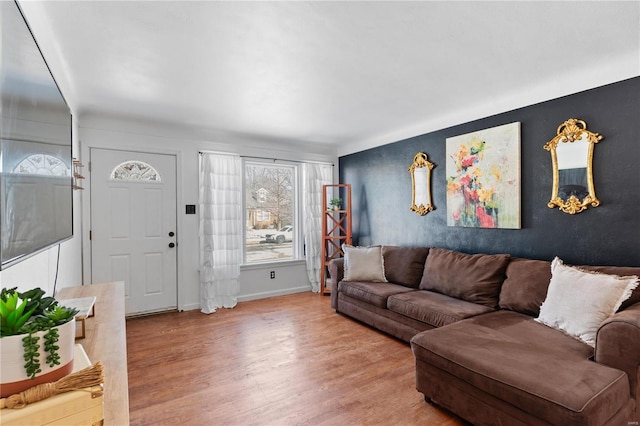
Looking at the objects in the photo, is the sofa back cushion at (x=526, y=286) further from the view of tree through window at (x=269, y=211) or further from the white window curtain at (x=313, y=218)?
the view of tree through window at (x=269, y=211)

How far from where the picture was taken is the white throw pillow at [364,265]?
3857 mm

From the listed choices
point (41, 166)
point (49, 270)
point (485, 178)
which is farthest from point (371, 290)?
point (41, 166)

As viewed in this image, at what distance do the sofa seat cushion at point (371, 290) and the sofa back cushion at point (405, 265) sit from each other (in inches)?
4.2

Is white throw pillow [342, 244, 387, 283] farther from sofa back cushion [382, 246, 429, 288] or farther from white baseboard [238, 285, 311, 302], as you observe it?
white baseboard [238, 285, 311, 302]

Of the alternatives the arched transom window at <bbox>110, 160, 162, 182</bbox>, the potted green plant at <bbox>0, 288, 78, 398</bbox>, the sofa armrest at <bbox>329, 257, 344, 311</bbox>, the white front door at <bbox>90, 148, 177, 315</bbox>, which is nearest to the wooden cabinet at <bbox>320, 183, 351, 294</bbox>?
the sofa armrest at <bbox>329, 257, 344, 311</bbox>

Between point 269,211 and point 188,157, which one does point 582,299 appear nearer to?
point 269,211

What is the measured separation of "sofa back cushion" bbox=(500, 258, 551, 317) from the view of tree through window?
10.2 feet

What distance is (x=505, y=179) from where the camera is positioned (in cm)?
307

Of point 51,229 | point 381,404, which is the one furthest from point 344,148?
point 51,229

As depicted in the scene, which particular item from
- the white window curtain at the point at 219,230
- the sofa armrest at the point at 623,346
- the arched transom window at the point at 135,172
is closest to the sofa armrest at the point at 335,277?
the white window curtain at the point at 219,230

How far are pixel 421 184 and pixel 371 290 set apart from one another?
4.81 feet

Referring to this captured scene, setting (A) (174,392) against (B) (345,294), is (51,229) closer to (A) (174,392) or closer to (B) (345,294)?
(A) (174,392)

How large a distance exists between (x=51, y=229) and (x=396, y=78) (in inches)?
97.7

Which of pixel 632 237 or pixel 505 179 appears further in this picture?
pixel 505 179
